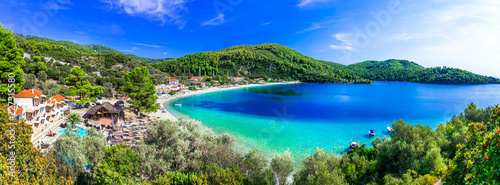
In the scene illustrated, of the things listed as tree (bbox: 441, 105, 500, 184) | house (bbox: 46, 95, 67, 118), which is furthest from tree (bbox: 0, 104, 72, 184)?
house (bbox: 46, 95, 67, 118)

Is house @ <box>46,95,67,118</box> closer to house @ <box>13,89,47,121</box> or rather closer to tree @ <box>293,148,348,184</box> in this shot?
house @ <box>13,89,47,121</box>

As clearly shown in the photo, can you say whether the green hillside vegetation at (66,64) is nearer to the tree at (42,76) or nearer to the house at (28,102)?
the tree at (42,76)

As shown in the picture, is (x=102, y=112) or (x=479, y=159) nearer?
(x=479, y=159)

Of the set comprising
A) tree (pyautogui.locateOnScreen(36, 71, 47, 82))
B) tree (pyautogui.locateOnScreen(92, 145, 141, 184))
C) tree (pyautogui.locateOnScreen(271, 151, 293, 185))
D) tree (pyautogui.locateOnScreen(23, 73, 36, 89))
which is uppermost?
tree (pyautogui.locateOnScreen(36, 71, 47, 82))

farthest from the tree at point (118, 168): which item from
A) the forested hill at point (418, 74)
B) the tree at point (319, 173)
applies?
the forested hill at point (418, 74)

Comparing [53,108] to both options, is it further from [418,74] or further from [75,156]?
[418,74]

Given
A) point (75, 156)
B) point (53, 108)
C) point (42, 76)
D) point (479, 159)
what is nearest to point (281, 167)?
point (479, 159)
